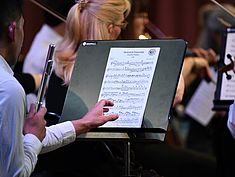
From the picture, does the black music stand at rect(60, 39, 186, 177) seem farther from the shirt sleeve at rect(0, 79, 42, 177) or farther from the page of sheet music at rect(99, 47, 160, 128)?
the shirt sleeve at rect(0, 79, 42, 177)

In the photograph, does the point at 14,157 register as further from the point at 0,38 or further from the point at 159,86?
the point at 159,86

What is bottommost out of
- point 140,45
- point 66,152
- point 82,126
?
point 66,152

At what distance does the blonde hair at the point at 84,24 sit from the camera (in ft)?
9.14

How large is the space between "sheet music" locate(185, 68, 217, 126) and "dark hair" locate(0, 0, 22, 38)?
1866 millimetres

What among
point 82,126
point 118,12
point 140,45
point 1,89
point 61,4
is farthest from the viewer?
point 61,4

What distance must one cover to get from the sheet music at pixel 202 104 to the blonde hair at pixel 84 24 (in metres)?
1.17

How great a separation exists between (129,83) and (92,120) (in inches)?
8.1

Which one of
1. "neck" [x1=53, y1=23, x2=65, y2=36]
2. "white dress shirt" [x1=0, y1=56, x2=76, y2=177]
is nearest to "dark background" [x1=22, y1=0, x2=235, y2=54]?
"neck" [x1=53, y1=23, x2=65, y2=36]

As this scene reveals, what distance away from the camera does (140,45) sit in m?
2.51

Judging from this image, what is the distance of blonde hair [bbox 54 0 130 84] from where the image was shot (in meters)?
2.79

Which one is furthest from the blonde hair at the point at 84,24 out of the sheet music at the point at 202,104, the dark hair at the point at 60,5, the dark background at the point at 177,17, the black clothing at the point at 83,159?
the dark background at the point at 177,17

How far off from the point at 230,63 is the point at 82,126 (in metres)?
0.84

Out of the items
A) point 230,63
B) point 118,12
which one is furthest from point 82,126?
point 230,63

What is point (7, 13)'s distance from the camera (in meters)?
2.13
